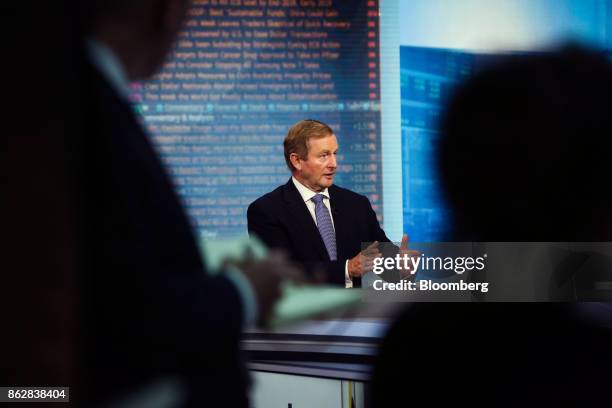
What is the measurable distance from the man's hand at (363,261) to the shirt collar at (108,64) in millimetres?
1361

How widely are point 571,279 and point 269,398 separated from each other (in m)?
0.92

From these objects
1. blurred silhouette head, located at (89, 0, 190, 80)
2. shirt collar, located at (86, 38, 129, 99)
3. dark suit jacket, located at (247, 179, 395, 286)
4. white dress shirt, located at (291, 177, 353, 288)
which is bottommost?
dark suit jacket, located at (247, 179, 395, 286)

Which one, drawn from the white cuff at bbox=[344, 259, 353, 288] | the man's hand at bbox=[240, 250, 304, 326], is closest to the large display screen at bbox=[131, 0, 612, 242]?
the white cuff at bbox=[344, 259, 353, 288]

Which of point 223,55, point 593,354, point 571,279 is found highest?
point 223,55

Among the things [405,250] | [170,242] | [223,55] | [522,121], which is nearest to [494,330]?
[522,121]

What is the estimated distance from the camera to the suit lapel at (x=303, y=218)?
2076mm

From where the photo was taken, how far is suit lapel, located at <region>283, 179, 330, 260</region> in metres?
2.08

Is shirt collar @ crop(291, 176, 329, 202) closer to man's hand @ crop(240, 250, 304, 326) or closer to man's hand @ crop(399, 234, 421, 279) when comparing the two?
man's hand @ crop(399, 234, 421, 279)

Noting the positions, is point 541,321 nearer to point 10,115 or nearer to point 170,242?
point 170,242

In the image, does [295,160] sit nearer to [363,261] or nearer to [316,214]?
[316,214]

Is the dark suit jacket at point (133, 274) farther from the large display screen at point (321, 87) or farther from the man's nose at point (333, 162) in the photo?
the man's nose at point (333, 162)

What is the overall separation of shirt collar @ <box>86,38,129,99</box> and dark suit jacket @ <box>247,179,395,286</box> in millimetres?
1396

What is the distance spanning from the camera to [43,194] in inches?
27.5

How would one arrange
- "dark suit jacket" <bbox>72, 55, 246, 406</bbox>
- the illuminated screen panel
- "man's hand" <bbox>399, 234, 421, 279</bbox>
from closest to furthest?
"dark suit jacket" <bbox>72, 55, 246, 406</bbox>, "man's hand" <bbox>399, 234, 421, 279</bbox>, the illuminated screen panel
